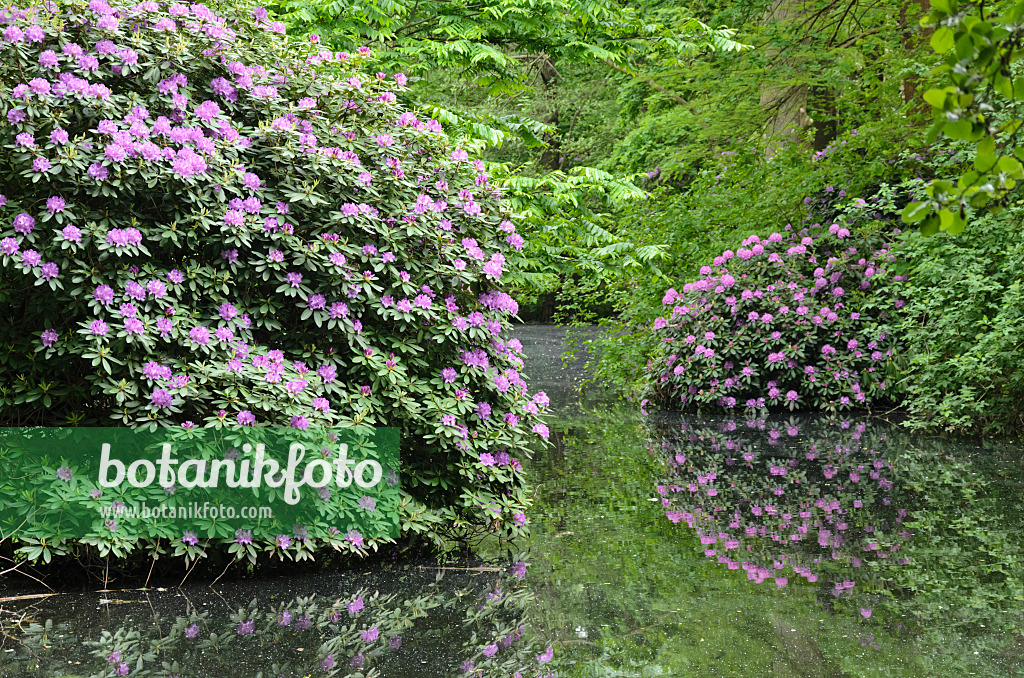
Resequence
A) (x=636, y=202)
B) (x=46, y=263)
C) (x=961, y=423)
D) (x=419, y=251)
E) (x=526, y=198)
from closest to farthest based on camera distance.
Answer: (x=46, y=263), (x=419, y=251), (x=961, y=423), (x=526, y=198), (x=636, y=202)

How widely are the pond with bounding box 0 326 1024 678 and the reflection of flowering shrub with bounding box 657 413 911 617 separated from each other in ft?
0.08

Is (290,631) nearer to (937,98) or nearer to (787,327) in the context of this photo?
(937,98)

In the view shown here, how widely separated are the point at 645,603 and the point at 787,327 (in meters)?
7.58

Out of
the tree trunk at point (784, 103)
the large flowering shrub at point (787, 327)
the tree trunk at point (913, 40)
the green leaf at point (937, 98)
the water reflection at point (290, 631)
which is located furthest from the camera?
the tree trunk at point (784, 103)

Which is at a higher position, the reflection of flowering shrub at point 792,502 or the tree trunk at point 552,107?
the tree trunk at point 552,107

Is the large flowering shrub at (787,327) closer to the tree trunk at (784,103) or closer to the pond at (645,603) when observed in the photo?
the tree trunk at (784,103)

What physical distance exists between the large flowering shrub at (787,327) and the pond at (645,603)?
4.11m

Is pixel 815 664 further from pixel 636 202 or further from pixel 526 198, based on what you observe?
pixel 636 202

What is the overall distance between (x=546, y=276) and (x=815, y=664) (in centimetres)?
786

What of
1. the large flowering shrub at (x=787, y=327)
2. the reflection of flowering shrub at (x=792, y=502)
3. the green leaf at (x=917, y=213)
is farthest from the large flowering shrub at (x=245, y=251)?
the large flowering shrub at (x=787, y=327)

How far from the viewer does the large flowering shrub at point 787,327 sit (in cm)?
1077

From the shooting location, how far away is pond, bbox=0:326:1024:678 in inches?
134

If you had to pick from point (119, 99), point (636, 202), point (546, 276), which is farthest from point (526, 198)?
point (119, 99)

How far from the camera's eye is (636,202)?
13.5 m
